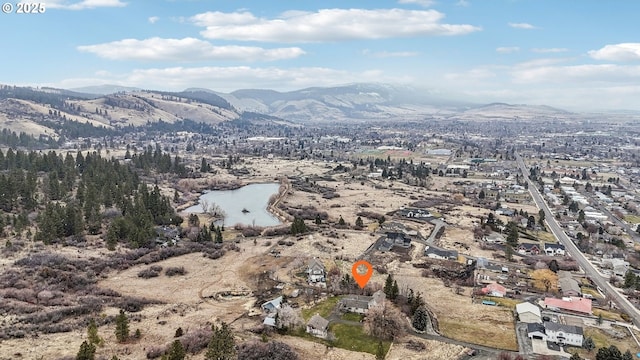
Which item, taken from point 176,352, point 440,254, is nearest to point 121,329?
point 176,352

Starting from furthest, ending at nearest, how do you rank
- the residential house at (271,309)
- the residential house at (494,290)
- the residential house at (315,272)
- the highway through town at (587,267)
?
the residential house at (315,272) → the residential house at (494,290) → the highway through town at (587,267) → the residential house at (271,309)

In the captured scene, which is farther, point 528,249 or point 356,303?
point 528,249

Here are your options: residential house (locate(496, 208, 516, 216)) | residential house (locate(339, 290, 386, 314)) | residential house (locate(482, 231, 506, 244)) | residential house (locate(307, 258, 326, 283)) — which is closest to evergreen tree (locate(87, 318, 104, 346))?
residential house (locate(339, 290, 386, 314))

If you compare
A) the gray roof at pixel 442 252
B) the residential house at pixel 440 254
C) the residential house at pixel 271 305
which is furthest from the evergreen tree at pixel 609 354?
the gray roof at pixel 442 252

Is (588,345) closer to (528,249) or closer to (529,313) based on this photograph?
(529,313)

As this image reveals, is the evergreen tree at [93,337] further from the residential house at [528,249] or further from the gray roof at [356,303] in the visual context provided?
the residential house at [528,249]

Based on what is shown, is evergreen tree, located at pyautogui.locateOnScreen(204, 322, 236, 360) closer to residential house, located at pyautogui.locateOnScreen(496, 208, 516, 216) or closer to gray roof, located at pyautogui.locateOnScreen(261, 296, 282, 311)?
gray roof, located at pyautogui.locateOnScreen(261, 296, 282, 311)
